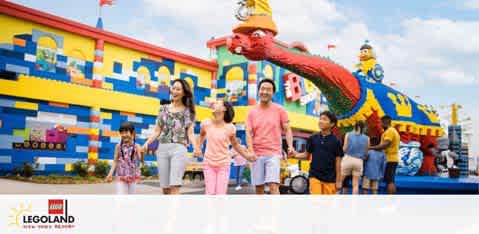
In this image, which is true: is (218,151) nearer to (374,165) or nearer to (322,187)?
(322,187)

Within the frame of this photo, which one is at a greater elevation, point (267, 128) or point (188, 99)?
point (188, 99)

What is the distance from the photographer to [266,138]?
3.16 metres

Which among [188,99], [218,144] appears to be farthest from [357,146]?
[188,99]

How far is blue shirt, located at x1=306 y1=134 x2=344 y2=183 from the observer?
3131mm

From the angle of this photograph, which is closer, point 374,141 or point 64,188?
point 64,188

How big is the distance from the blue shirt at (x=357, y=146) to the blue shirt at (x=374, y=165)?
40cm

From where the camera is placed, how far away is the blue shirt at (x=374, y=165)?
441cm
